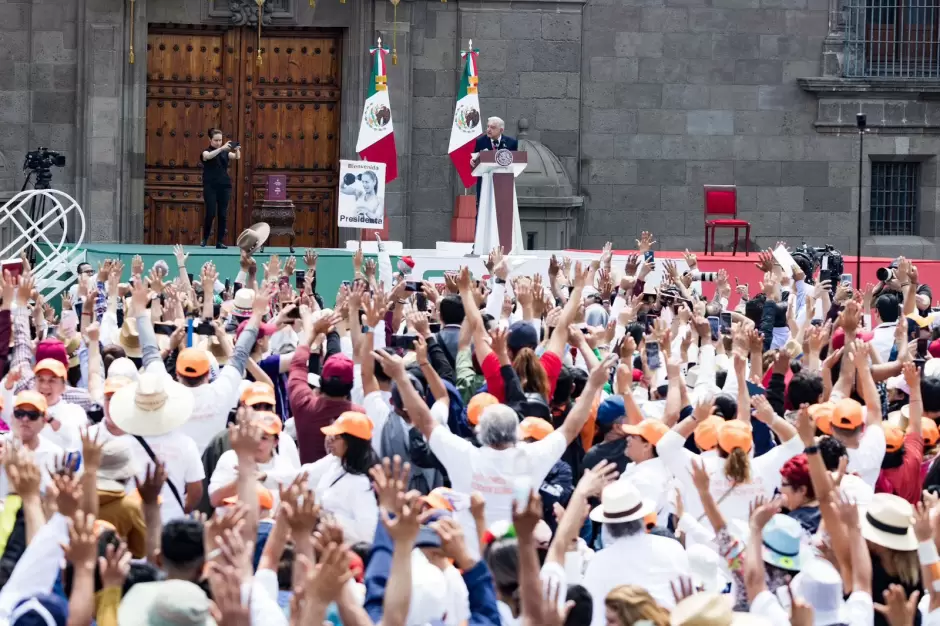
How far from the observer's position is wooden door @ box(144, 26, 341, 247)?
2262 cm

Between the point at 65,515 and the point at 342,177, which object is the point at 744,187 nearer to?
the point at 342,177

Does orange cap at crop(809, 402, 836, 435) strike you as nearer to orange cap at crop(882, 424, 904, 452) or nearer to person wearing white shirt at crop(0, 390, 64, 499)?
orange cap at crop(882, 424, 904, 452)

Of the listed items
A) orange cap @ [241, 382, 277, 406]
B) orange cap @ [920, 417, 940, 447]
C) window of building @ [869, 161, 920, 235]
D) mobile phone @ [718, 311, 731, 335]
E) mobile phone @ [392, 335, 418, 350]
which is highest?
window of building @ [869, 161, 920, 235]

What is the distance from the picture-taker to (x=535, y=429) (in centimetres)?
732

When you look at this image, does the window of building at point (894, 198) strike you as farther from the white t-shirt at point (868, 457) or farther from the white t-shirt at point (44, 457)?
the white t-shirt at point (44, 457)

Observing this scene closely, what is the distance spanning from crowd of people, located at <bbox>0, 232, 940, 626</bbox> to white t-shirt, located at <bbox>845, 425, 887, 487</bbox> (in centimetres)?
2

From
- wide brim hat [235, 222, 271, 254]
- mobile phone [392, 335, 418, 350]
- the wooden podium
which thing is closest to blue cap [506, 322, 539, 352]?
mobile phone [392, 335, 418, 350]

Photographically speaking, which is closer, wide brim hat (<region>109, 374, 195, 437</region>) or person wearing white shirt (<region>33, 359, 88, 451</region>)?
wide brim hat (<region>109, 374, 195, 437</region>)

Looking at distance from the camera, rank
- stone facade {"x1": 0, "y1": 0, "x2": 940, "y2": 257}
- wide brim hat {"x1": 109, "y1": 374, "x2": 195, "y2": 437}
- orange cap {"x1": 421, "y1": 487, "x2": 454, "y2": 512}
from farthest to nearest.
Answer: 1. stone facade {"x1": 0, "y1": 0, "x2": 940, "y2": 257}
2. wide brim hat {"x1": 109, "y1": 374, "x2": 195, "y2": 437}
3. orange cap {"x1": 421, "y1": 487, "x2": 454, "y2": 512}

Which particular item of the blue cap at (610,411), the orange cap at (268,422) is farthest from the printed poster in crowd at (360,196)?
the orange cap at (268,422)

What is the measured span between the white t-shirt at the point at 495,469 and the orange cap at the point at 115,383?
1.89 metres

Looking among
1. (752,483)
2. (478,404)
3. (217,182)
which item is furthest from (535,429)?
(217,182)

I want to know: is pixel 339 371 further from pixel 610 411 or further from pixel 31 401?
pixel 31 401

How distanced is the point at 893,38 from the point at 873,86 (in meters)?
1.07
